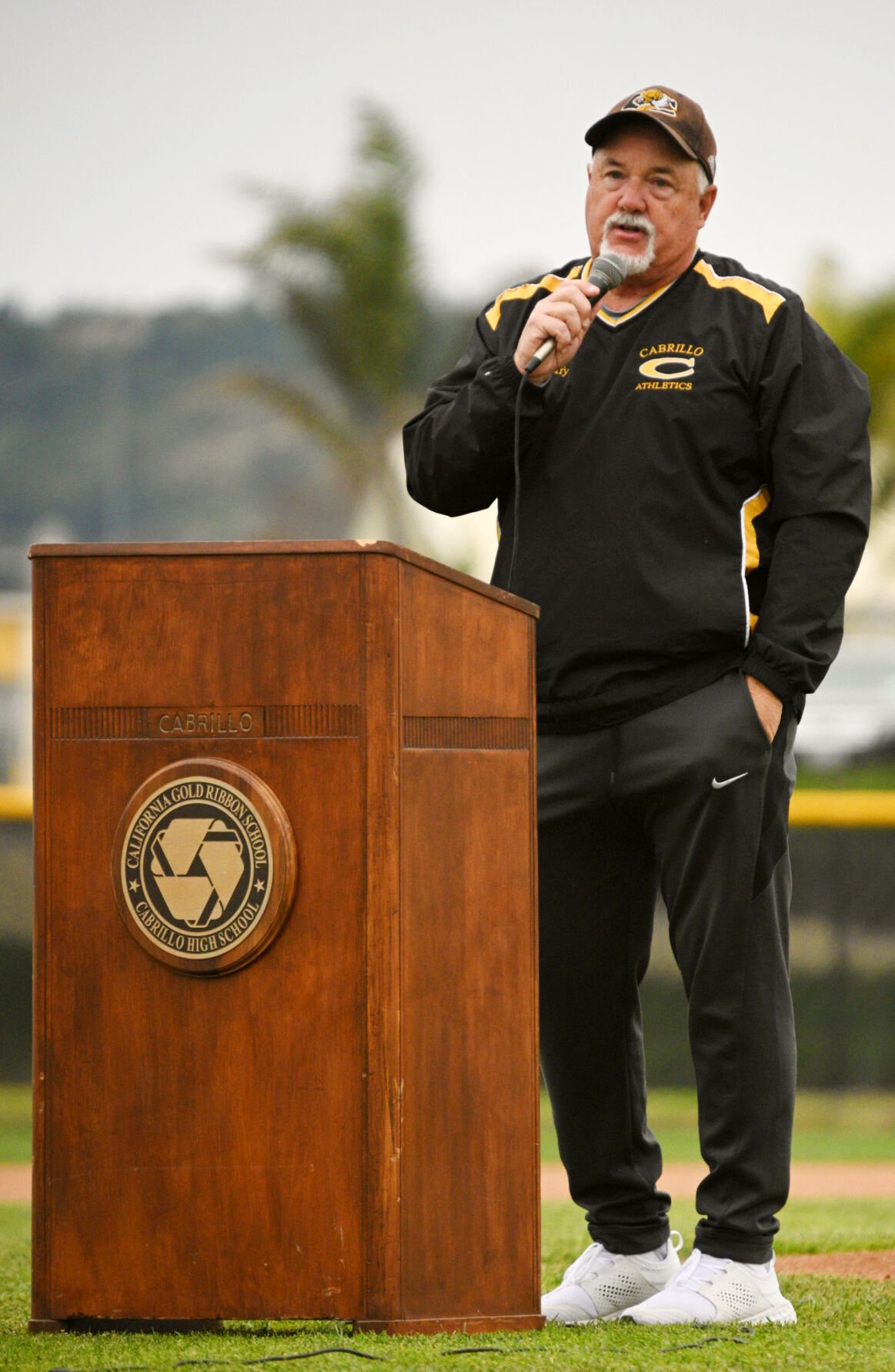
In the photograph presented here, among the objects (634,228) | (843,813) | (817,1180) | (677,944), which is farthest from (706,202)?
(843,813)

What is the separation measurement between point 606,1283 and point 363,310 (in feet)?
70.3

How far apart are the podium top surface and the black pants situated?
58 centimetres

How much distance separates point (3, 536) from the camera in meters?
84.6

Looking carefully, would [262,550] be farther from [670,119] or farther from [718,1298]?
[718,1298]

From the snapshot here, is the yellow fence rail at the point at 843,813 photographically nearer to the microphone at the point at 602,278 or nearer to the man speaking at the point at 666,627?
the man speaking at the point at 666,627

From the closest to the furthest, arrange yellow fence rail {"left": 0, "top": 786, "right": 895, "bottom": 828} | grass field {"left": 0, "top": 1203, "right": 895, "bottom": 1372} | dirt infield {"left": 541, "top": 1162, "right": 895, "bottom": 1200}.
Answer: grass field {"left": 0, "top": 1203, "right": 895, "bottom": 1372}, dirt infield {"left": 541, "top": 1162, "right": 895, "bottom": 1200}, yellow fence rail {"left": 0, "top": 786, "right": 895, "bottom": 828}

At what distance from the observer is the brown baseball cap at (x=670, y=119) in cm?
332

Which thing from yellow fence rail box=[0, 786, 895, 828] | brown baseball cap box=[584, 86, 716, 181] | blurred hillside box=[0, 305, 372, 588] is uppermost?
blurred hillside box=[0, 305, 372, 588]

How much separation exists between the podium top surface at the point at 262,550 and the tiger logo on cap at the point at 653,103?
3.27 ft

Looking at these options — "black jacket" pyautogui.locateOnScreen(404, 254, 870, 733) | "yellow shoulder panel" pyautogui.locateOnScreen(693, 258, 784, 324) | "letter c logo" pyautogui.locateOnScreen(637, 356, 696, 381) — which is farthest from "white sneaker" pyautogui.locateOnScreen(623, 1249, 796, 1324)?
"yellow shoulder panel" pyautogui.locateOnScreen(693, 258, 784, 324)

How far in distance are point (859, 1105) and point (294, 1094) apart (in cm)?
557

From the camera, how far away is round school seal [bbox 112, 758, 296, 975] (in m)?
2.75

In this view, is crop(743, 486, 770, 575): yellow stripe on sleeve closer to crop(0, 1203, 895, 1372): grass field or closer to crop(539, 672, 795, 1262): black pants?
crop(539, 672, 795, 1262): black pants

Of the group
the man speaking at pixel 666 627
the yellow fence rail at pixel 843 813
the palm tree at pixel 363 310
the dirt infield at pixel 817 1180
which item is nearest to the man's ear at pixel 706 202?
the man speaking at pixel 666 627
